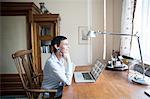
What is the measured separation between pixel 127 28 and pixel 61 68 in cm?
197

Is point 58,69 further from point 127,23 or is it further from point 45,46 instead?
point 127,23

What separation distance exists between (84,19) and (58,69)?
2.53 m

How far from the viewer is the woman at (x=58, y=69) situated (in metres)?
1.72

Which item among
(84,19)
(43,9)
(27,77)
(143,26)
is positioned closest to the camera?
(27,77)

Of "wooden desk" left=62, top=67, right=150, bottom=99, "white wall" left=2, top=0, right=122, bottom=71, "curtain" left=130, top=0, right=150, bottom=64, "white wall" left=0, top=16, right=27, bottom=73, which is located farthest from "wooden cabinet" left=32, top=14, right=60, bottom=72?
"wooden desk" left=62, top=67, right=150, bottom=99

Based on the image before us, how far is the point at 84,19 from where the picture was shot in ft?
13.5

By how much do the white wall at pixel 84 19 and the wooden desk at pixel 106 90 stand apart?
2488 millimetres

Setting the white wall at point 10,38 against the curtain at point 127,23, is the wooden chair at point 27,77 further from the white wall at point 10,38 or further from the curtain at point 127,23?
the curtain at point 127,23

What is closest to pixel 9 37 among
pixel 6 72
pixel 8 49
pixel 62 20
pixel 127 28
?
pixel 8 49

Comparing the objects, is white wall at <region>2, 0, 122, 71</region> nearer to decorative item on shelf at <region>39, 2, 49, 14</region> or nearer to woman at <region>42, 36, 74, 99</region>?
decorative item on shelf at <region>39, 2, 49, 14</region>

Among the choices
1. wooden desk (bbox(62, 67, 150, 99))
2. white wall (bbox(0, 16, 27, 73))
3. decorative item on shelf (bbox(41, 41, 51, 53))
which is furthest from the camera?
decorative item on shelf (bbox(41, 41, 51, 53))

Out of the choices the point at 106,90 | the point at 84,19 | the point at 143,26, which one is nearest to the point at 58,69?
the point at 106,90

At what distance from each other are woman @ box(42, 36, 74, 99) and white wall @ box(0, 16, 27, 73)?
1.52 meters

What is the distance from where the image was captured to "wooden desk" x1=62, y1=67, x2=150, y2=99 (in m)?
1.28
